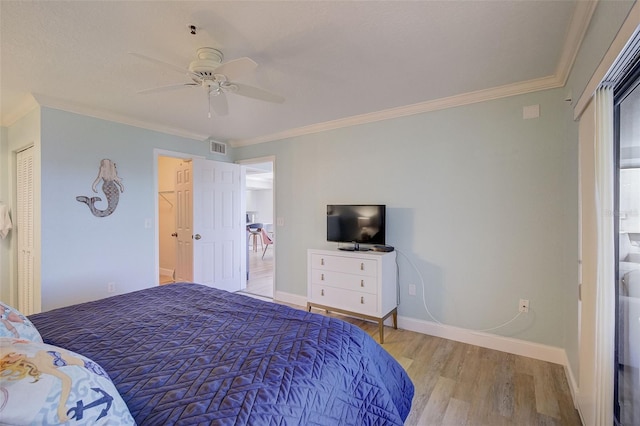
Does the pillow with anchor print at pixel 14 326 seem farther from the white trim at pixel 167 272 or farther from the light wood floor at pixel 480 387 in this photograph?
the white trim at pixel 167 272

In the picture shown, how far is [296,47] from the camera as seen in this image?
6.51 ft

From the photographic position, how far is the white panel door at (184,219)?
13.5ft

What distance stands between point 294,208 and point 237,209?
44.1 inches

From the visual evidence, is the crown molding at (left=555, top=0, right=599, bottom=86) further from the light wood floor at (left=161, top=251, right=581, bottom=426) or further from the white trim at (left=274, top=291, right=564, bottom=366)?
the light wood floor at (left=161, top=251, right=581, bottom=426)

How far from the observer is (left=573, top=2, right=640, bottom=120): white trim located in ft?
3.34

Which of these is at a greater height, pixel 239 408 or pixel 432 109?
pixel 432 109

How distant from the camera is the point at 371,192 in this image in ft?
11.1

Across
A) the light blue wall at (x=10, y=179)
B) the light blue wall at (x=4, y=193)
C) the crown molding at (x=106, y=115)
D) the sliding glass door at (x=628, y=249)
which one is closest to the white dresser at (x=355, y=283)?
the sliding glass door at (x=628, y=249)

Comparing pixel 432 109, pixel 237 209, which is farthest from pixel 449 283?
pixel 237 209

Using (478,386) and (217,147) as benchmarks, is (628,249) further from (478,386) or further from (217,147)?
(217,147)

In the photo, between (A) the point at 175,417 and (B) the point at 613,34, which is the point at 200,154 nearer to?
(A) the point at 175,417

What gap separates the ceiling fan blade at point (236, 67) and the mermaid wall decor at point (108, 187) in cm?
234

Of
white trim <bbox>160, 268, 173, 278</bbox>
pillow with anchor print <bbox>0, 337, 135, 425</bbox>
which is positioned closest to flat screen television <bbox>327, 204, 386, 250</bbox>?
pillow with anchor print <bbox>0, 337, 135, 425</bbox>

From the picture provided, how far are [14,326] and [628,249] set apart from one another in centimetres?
263
